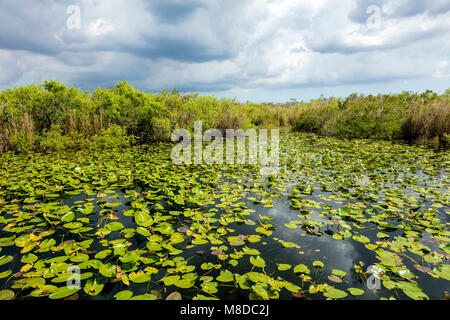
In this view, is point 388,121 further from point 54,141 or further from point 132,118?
point 54,141

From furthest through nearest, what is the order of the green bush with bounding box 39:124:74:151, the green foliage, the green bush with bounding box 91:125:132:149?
the green foliage
the green bush with bounding box 91:125:132:149
the green bush with bounding box 39:124:74:151

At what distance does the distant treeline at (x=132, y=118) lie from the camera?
8094mm

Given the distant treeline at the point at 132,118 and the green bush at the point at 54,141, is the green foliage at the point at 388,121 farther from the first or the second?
the green bush at the point at 54,141

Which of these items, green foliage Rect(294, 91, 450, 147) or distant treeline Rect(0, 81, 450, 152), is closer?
distant treeline Rect(0, 81, 450, 152)

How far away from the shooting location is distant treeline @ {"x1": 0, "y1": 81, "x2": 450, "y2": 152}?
8094 mm

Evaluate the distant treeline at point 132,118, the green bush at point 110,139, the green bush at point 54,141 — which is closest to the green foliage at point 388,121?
the distant treeline at point 132,118

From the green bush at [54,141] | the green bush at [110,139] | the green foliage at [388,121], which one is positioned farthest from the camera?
the green foliage at [388,121]

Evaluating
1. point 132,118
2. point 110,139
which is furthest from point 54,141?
point 132,118

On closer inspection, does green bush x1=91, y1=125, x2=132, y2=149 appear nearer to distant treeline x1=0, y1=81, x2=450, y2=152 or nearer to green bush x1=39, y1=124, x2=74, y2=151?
distant treeline x1=0, y1=81, x2=450, y2=152

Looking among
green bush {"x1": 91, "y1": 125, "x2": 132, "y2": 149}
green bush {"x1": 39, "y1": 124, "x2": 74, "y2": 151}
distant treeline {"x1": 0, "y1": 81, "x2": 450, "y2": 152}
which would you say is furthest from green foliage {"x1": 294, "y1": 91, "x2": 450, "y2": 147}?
green bush {"x1": 39, "y1": 124, "x2": 74, "y2": 151}

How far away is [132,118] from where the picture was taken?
10359 mm

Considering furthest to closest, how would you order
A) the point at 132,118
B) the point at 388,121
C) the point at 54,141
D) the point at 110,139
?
the point at 388,121 < the point at 132,118 < the point at 110,139 < the point at 54,141

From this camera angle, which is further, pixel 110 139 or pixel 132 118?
pixel 132 118
